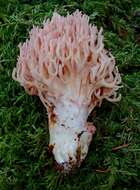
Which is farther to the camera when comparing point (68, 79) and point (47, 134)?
point (47, 134)

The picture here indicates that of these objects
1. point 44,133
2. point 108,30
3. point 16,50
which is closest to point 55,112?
point 44,133

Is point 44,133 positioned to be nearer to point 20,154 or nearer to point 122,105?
point 20,154

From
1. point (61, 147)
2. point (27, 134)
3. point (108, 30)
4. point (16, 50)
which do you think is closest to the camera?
point (61, 147)

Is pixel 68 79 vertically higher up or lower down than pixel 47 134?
higher up
